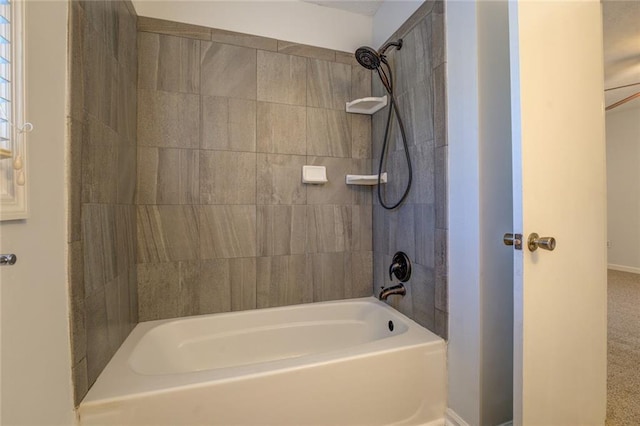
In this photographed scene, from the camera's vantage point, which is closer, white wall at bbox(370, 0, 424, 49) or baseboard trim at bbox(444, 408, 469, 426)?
baseboard trim at bbox(444, 408, 469, 426)

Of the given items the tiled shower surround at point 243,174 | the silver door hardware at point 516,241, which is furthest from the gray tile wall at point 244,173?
the silver door hardware at point 516,241

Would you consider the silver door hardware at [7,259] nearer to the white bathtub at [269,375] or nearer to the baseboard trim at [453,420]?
the white bathtub at [269,375]

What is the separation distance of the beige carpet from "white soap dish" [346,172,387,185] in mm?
1746

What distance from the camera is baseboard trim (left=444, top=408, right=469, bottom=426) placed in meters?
1.36

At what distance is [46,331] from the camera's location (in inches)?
33.2

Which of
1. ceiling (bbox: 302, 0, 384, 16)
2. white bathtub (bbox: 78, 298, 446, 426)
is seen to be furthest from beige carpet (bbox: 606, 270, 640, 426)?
ceiling (bbox: 302, 0, 384, 16)

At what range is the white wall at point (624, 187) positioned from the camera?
13.8ft

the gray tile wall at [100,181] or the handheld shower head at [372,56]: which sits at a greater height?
the handheld shower head at [372,56]

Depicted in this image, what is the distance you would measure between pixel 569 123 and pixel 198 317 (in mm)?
2194

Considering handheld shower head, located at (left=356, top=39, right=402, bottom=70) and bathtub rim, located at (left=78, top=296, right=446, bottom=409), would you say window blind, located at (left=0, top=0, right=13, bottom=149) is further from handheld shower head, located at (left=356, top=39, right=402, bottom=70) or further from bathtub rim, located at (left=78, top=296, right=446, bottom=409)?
handheld shower head, located at (left=356, top=39, right=402, bottom=70)

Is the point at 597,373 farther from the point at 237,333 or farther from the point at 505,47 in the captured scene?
the point at 237,333

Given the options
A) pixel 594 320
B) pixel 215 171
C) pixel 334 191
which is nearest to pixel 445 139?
pixel 334 191

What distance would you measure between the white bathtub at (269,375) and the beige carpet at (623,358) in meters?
0.95

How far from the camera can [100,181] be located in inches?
46.0
